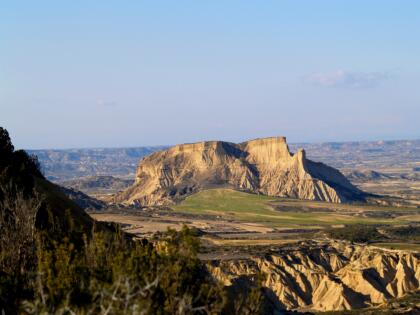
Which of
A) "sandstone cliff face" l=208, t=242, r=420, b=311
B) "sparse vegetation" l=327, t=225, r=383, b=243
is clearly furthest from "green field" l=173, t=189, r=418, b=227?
"sandstone cliff face" l=208, t=242, r=420, b=311

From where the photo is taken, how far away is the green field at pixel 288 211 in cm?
16350

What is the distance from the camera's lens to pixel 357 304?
248ft

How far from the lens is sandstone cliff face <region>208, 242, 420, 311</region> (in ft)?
253

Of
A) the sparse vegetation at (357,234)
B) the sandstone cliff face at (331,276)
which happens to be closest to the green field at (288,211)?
the sparse vegetation at (357,234)

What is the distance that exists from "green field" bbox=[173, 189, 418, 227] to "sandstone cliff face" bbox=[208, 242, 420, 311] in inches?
2562

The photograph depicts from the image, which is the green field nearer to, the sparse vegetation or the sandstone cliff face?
the sparse vegetation

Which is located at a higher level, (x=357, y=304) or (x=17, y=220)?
(x=17, y=220)

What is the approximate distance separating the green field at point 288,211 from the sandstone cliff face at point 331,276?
6507 cm

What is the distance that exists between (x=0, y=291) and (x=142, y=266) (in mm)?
4749

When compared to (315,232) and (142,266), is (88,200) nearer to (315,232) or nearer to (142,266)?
(315,232)

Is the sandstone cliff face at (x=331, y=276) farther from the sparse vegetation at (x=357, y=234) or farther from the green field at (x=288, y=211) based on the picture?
the green field at (x=288, y=211)

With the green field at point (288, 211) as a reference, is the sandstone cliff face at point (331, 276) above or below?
above

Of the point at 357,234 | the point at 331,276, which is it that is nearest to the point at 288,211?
the point at 357,234

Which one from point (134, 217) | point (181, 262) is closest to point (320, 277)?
point (181, 262)
